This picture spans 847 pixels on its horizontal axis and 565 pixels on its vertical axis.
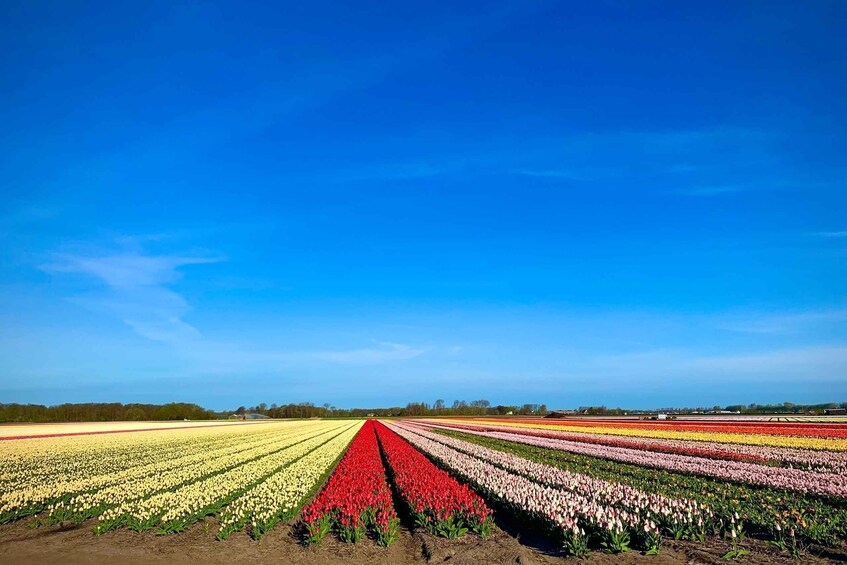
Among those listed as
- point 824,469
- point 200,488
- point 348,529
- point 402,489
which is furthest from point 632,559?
point 824,469

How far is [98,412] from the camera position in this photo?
125 meters

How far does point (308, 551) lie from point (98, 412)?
14046 cm

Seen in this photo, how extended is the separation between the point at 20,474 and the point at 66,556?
13.9m

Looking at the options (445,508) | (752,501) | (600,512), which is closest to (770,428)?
(752,501)

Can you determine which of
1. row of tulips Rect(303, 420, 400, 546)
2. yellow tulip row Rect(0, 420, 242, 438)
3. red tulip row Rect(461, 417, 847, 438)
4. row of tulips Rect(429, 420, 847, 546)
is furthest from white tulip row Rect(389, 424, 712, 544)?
yellow tulip row Rect(0, 420, 242, 438)

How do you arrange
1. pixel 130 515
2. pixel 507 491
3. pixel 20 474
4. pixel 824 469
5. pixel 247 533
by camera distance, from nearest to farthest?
pixel 247 533 → pixel 130 515 → pixel 507 491 → pixel 824 469 → pixel 20 474

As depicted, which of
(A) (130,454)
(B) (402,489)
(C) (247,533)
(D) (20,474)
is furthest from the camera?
(A) (130,454)

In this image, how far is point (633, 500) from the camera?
11148 millimetres

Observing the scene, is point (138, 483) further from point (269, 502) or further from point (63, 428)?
point (63, 428)

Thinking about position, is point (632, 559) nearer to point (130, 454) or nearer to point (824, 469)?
point (824, 469)

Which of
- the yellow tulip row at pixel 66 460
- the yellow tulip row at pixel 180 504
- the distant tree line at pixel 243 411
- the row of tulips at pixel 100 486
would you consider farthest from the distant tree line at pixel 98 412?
the yellow tulip row at pixel 180 504

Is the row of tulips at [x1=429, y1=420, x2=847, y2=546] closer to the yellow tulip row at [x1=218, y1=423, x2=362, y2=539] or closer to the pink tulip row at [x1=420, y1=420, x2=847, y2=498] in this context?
the pink tulip row at [x1=420, y1=420, x2=847, y2=498]

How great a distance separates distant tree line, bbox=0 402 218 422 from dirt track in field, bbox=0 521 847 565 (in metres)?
121

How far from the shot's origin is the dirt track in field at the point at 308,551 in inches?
350
